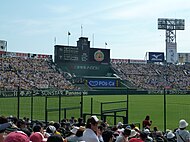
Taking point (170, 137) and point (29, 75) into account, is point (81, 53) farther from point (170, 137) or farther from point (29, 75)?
point (170, 137)

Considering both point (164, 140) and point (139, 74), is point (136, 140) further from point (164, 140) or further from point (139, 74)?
point (139, 74)

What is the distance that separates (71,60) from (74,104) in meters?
51.5

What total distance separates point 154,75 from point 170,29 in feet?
56.3

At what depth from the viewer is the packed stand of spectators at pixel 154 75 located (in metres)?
80.6

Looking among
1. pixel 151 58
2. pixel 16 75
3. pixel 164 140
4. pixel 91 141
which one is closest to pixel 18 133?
pixel 91 141

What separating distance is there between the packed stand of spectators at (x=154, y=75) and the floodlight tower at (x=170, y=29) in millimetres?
5476

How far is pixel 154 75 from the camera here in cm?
8700

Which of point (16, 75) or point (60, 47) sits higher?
point (60, 47)

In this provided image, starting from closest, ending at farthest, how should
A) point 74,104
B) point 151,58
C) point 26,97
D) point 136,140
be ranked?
1. point 136,140
2. point 74,104
3. point 26,97
4. point 151,58

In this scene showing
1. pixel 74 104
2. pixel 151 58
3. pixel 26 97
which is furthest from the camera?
pixel 151 58

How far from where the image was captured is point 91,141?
6148 mm

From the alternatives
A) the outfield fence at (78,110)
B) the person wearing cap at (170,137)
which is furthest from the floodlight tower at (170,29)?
the person wearing cap at (170,137)

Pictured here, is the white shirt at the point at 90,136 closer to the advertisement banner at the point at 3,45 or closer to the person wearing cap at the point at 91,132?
the person wearing cap at the point at 91,132

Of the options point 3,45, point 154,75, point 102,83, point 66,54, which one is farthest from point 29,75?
point 154,75
